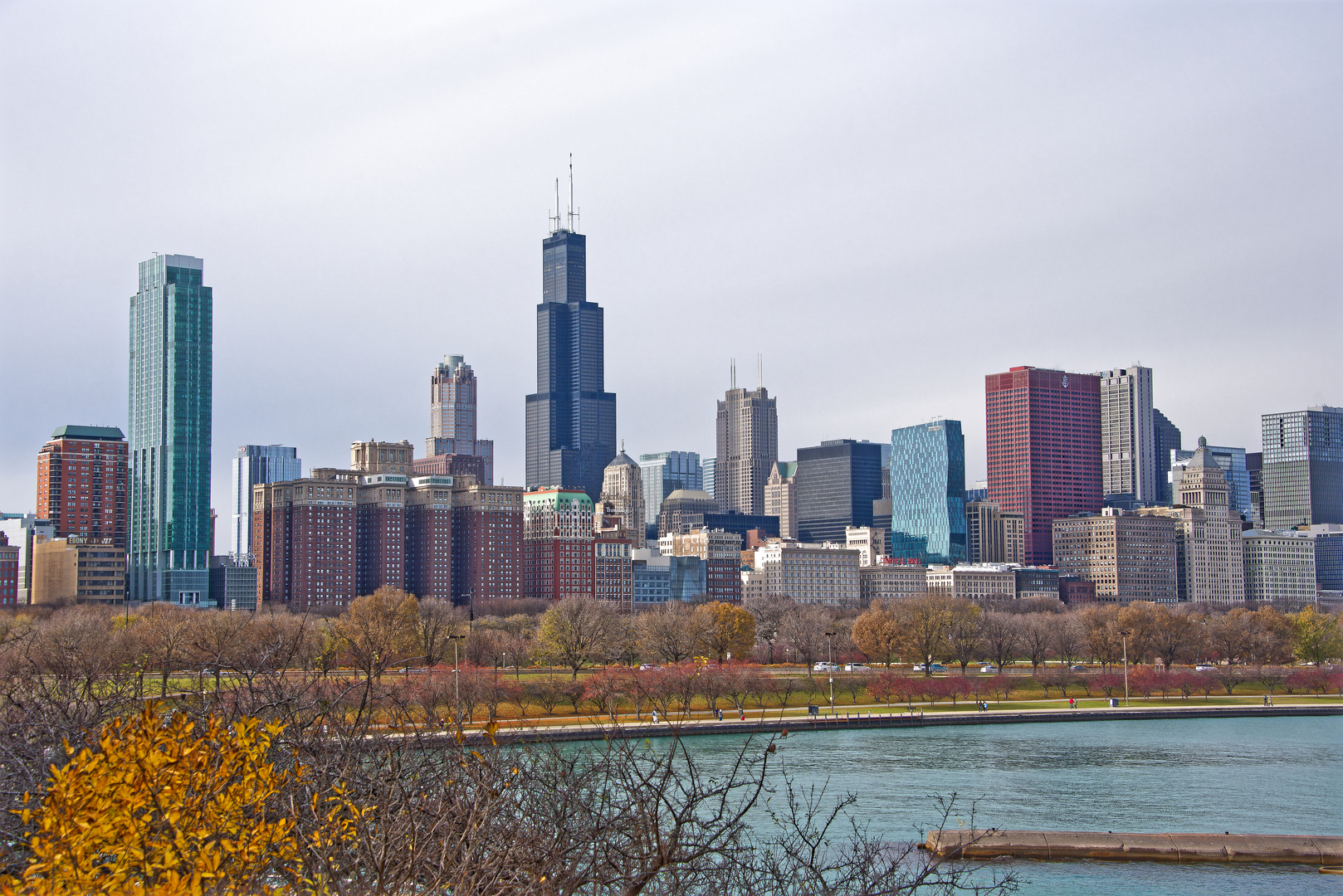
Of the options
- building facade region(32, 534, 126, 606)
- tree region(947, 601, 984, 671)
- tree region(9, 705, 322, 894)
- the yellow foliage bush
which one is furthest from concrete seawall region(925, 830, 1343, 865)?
building facade region(32, 534, 126, 606)

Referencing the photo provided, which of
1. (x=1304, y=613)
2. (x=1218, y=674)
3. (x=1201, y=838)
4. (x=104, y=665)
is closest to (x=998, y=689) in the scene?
(x=1218, y=674)

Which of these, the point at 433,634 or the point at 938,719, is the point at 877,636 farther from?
the point at 433,634

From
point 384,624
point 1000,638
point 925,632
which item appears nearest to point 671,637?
point 384,624

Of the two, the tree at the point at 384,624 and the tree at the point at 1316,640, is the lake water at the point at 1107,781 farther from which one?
the tree at the point at 1316,640

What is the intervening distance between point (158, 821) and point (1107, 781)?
56.6m

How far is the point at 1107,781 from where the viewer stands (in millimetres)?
64188

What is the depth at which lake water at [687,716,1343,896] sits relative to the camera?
44.0 meters

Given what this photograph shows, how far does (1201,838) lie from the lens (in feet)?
154

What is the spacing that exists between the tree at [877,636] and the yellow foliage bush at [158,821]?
4308 inches

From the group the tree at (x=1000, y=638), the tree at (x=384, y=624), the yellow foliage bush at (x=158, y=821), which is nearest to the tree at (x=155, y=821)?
the yellow foliage bush at (x=158, y=821)

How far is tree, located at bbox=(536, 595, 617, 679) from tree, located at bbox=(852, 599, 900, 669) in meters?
23.2

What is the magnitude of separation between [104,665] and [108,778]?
185ft

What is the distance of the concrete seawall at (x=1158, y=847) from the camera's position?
45.3 metres

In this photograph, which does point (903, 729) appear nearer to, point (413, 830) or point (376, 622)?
point (376, 622)
